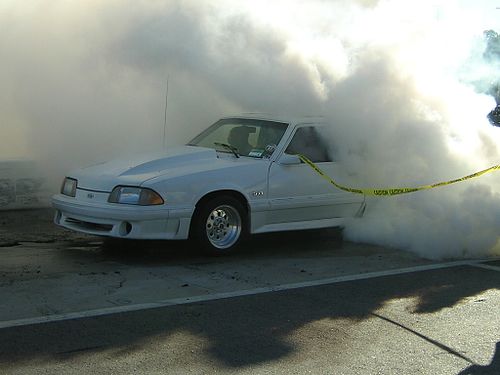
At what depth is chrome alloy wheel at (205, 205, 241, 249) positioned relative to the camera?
24.5 feet

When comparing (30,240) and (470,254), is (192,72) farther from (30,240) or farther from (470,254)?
(470,254)

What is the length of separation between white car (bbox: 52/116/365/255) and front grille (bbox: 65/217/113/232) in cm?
1

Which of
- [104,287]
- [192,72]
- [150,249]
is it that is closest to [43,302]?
[104,287]

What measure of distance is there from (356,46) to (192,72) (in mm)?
2265

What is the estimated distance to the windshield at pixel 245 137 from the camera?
809cm

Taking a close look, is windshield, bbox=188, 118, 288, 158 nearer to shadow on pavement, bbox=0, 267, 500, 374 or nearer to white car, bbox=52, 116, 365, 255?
white car, bbox=52, 116, 365, 255

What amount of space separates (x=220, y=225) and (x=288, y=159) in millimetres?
1054

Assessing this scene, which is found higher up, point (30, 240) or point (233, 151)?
point (233, 151)

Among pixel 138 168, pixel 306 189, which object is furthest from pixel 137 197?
pixel 306 189

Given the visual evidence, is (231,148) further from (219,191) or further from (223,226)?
(223,226)

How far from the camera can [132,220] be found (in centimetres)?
698

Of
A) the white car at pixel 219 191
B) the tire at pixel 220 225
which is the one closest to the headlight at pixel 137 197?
the white car at pixel 219 191

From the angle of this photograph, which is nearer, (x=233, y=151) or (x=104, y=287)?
(x=104, y=287)

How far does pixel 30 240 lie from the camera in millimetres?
8312
